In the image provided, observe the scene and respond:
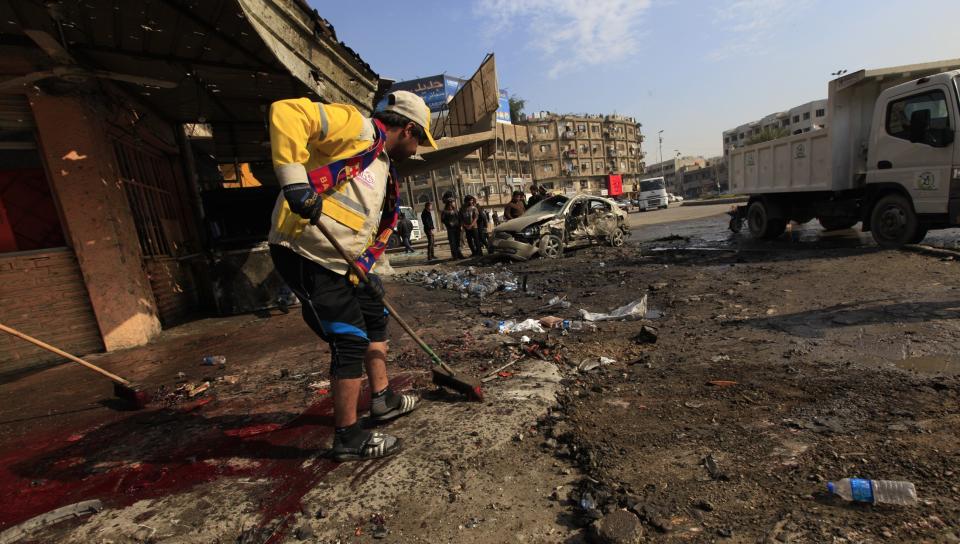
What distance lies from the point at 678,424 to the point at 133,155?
7.76 m

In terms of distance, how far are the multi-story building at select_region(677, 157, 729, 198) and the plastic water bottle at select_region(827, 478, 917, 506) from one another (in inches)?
3393

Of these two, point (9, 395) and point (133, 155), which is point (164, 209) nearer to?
point (133, 155)

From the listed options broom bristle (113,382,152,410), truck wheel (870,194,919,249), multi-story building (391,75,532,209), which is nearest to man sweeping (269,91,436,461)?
broom bristle (113,382,152,410)

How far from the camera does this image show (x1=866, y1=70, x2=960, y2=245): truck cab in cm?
590

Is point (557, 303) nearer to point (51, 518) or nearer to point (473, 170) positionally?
point (51, 518)

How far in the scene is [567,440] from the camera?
7.43 feet

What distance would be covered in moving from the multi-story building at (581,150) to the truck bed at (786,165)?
47.7 metres

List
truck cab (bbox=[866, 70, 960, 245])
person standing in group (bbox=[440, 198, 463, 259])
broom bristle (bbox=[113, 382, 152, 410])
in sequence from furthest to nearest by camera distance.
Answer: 1. person standing in group (bbox=[440, 198, 463, 259])
2. truck cab (bbox=[866, 70, 960, 245])
3. broom bristle (bbox=[113, 382, 152, 410])

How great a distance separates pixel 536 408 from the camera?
8.63 feet

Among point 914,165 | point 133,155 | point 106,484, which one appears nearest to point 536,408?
point 106,484

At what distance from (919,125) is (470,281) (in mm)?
7167

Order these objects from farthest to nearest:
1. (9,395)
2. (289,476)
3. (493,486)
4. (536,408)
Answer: (9,395) < (536,408) < (289,476) < (493,486)

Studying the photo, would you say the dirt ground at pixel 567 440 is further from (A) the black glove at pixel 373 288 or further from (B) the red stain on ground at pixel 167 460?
(A) the black glove at pixel 373 288

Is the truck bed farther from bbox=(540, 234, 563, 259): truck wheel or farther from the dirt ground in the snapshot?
bbox=(540, 234, 563, 259): truck wheel
